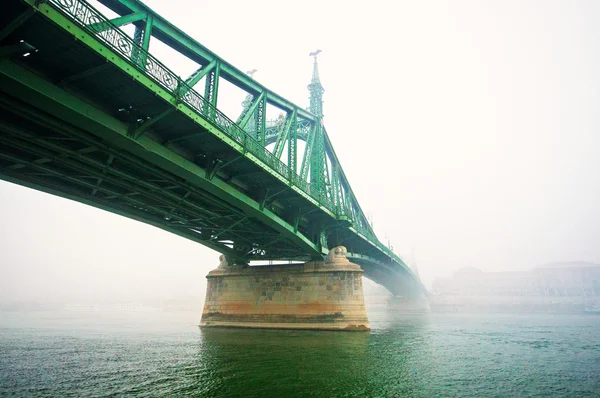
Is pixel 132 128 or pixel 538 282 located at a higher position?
pixel 132 128

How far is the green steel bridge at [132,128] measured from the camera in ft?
34.1

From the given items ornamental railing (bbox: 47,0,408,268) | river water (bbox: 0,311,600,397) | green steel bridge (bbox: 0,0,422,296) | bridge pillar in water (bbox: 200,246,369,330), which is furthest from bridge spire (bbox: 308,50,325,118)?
river water (bbox: 0,311,600,397)

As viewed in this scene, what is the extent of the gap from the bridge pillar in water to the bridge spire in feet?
52.5

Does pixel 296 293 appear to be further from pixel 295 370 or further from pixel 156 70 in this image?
pixel 156 70

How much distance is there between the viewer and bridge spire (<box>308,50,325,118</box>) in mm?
38341

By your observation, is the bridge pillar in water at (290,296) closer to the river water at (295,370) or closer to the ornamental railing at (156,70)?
the river water at (295,370)

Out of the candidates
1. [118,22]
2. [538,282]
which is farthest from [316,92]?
[538,282]

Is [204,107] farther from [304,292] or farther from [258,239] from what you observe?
[304,292]

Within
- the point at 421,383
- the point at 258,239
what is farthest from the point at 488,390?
the point at 258,239

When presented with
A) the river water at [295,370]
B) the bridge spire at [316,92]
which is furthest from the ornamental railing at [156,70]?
the bridge spire at [316,92]

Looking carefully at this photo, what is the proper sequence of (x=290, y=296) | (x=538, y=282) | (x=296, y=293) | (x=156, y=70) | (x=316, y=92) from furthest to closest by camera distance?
(x=538, y=282)
(x=316, y=92)
(x=290, y=296)
(x=296, y=293)
(x=156, y=70)

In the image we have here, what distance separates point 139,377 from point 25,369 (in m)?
4.75

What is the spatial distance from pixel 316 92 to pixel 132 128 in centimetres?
2863

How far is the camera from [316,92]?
39469mm
